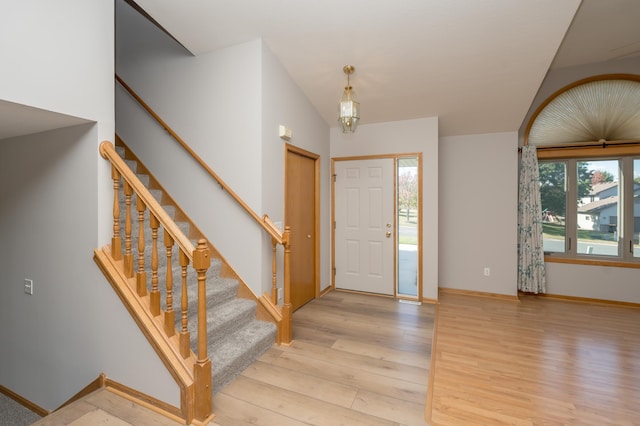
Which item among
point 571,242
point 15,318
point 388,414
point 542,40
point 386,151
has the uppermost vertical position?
point 542,40

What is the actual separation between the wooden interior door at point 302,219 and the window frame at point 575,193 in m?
3.33

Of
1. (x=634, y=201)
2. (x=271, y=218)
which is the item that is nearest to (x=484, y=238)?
(x=634, y=201)

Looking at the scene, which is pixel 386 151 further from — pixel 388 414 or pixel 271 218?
pixel 388 414

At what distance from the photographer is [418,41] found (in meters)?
2.81

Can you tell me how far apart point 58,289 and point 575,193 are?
6.03m

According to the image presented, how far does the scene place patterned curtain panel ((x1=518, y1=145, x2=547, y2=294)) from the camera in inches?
169

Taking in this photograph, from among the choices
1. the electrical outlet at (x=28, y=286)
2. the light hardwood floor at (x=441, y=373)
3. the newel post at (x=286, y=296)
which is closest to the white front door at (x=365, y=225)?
the light hardwood floor at (x=441, y=373)

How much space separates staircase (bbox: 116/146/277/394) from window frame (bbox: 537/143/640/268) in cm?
420

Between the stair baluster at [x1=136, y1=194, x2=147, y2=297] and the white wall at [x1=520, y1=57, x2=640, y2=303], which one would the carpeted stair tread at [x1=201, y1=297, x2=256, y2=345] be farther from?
the white wall at [x1=520, y1=57, x2=640, y2=303]

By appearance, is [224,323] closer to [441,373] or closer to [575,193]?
[441,373]

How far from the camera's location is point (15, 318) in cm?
257

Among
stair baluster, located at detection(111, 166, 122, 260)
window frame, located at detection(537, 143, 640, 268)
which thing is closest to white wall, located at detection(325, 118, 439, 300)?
window frame, located at detection(537, 143, 640, 268)

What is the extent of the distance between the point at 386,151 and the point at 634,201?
3.34m

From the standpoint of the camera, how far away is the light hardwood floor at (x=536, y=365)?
6.52 ft
